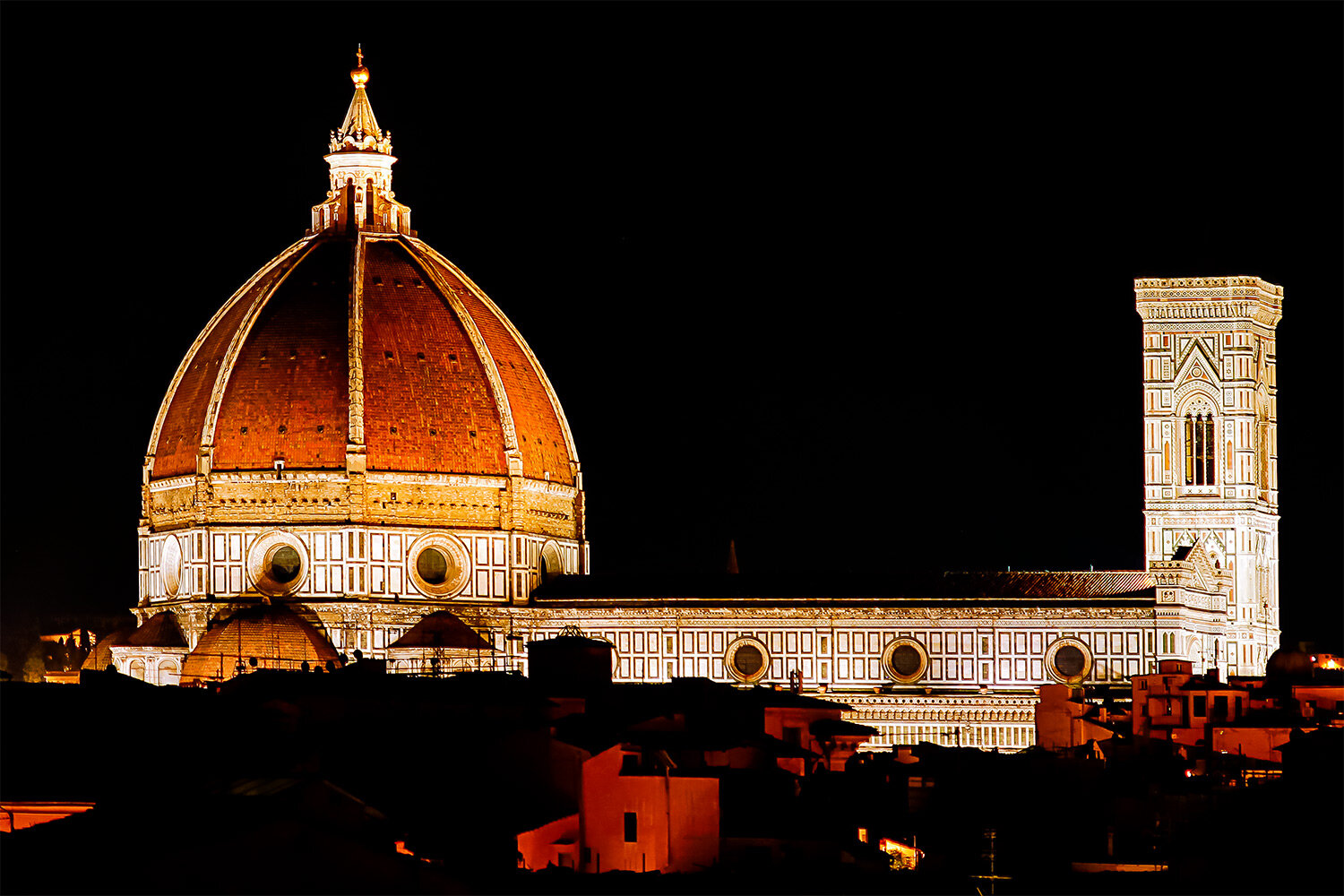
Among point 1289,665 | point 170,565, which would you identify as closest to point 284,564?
point 170,565

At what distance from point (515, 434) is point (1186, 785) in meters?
45.9

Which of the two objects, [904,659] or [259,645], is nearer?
[259,645]

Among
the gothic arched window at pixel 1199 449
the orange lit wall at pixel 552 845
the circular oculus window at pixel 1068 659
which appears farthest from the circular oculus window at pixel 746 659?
the orange lit wall at pixel 552 845

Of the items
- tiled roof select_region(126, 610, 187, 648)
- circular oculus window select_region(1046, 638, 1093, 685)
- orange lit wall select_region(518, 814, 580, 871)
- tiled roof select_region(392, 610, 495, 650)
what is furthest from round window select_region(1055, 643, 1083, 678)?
orange lit wall select_region(518, 814, 580, 871)

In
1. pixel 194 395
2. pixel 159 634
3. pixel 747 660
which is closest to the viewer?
pixel 747 660

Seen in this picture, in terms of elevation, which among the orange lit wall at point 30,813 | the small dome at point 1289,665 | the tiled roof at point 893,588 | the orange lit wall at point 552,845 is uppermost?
the tiled roof at point 893,588

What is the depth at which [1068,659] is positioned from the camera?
262 ft

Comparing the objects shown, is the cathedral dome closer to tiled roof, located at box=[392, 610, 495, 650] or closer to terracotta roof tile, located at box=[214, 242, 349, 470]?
terracotta roof tile, located at box=[214, 242, 349, 470]

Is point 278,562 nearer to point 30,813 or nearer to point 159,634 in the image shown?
point 159,634

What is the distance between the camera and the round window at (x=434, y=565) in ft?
286

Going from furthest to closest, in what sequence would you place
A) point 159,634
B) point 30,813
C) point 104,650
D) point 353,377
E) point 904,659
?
point 353,377
point 104,650
point 159,634
point 904,659
point 30,813

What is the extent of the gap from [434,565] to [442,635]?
5.56 m

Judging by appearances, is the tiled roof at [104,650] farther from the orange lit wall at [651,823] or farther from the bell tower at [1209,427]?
the orange lit wall at [651,823]

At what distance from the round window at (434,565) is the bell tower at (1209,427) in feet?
64.5
